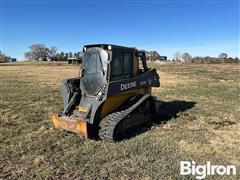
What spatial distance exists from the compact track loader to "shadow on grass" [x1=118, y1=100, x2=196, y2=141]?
0.46 ft

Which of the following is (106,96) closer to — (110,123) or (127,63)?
(110,123)

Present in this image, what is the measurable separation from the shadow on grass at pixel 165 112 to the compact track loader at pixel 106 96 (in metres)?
0.14

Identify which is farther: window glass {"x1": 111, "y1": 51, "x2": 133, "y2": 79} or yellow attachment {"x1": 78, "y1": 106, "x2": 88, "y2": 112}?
window glass {"x1": 111, "y1": 51, "x2": 133, "y2": 79}

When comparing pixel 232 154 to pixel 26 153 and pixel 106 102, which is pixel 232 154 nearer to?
pixel 106 102

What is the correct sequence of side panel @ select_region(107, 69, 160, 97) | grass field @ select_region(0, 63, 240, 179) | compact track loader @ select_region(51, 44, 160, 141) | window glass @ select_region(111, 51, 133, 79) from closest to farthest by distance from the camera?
1. grass field @ select_region(0, 63, 240, 179)
2. compact track loader @ select_region(51, 44, 160, 141)
3. side panel @ select_region(107, 69, 160, 97)
4. window glass @ select_region(111, 51, 133, 79)

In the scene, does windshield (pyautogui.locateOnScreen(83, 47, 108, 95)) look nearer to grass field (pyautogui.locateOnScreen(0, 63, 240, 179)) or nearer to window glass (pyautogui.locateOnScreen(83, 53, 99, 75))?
window glass (pyautogui.locateOnScreen(83, 53, 99, 75))

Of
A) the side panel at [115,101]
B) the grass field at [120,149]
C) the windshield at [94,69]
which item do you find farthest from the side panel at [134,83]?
the grass field at [120,149]

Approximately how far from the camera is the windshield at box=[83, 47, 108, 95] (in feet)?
26.8

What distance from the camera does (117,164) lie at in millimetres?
6328

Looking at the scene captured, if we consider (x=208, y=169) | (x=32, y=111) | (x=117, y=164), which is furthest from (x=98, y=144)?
(x=32, y=111)

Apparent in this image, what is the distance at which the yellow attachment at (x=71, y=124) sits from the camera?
7.52 m
